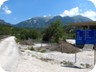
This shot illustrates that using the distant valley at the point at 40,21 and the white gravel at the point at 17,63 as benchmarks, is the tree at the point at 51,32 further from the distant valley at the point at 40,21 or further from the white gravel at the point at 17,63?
the white gravel at the point at 17,63

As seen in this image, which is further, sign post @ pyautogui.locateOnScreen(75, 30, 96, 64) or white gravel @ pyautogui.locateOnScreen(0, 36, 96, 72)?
sign post @ pyautogui.locateOnScreen(75, 30, 96, 64)

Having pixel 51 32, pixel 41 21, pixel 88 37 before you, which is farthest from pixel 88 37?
pixel 41 21

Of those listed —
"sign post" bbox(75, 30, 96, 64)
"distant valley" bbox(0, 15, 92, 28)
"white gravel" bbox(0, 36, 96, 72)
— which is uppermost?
"distant valley" bbox(0, 15, 92, 28)

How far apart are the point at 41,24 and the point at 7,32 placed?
480 millimetres

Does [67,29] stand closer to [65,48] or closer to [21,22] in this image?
[21,22]

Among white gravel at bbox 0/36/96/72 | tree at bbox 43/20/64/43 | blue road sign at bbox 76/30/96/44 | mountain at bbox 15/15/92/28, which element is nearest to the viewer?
mountain at bbox 15/15/92/28

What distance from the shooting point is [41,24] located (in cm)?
319

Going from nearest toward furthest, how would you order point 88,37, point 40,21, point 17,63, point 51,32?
1. point 40,21
2. point 51,32
3. point 17,63
4. point 88,37

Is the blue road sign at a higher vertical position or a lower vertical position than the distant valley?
lower

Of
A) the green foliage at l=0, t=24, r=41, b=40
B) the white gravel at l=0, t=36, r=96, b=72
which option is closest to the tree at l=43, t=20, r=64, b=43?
the green foliage at l=0, t=24, r=41, b=40

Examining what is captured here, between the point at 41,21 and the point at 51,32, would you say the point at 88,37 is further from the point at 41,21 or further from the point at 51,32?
the point at 41,21

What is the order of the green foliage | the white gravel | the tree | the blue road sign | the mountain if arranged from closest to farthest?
the mountain → the green foliage → the tree → the white gravel → the blue road sign

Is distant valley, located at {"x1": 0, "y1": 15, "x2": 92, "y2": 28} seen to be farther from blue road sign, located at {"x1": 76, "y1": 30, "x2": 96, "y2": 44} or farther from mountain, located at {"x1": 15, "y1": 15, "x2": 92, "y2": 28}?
blue road sign, located at {"x1": 76, "y1": 30, "x2": 96, "y2": 44}

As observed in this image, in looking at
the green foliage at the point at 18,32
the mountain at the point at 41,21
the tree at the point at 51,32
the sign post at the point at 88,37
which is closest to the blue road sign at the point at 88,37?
the sign post at the point at 88,37
